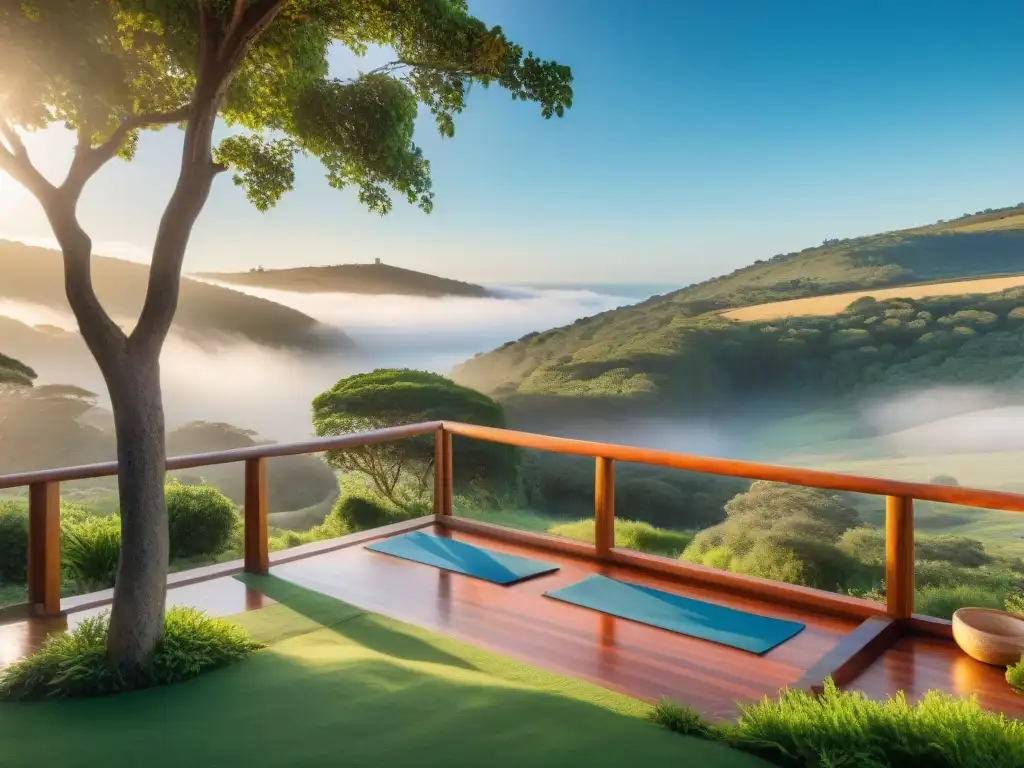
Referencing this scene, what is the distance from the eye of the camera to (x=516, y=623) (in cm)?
339

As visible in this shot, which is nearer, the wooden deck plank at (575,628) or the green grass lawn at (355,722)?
the green grass lawn at (355,722)

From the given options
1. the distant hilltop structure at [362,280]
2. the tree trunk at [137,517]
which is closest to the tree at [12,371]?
the tree trunk at [137,517]

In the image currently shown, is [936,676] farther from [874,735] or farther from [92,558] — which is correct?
[92,558]

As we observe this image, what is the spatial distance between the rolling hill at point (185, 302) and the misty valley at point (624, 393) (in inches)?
1.2

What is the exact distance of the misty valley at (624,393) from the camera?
376 inches

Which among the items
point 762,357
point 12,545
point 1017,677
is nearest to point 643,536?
point 762,357

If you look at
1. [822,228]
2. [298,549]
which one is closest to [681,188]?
[822,228]

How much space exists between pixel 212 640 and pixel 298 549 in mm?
1576

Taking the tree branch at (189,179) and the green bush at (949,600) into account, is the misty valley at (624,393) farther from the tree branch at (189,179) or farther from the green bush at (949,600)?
the tree branch at (189,179)

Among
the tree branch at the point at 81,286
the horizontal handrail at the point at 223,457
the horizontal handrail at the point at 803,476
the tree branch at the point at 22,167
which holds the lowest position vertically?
the horizontal handrail at the point at 803,476

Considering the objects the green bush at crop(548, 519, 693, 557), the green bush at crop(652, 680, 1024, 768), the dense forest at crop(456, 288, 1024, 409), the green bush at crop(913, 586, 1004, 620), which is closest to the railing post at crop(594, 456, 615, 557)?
the green bush at crop(652, 680, 1024, 768)

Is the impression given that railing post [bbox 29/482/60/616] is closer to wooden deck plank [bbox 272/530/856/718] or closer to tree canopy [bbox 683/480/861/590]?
wooden deck plank [bbox 272/530/856/718]

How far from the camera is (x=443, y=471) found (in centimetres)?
497

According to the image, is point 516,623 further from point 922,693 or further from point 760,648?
point 922,693
